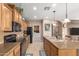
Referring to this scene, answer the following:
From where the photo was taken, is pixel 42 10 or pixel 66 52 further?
pixel 42 10

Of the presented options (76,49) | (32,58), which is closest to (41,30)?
(76,49)

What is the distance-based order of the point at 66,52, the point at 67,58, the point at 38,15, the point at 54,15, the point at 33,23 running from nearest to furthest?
the point at 67,58, the point at 66,52, the point at 33,23, the point at 38,15, the point at 54,15

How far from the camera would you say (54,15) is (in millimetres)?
7203

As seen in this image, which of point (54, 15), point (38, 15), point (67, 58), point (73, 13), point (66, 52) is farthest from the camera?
point (73, 13)

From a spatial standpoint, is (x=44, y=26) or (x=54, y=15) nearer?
(x=44, y=26)

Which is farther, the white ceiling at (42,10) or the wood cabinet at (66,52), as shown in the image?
the white ceiling at (42,10)

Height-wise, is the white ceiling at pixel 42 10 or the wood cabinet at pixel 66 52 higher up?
the white ceiling at pixel 42 10

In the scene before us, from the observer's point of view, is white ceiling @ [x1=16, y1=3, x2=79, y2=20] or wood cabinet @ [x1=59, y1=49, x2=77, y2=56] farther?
white ceiling @ [x1=16, y1=3, x2=79, y2=20]

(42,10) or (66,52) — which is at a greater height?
(42,10)

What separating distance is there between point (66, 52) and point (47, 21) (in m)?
3.80

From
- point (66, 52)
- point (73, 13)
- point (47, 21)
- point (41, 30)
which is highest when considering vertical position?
point (73, 13)

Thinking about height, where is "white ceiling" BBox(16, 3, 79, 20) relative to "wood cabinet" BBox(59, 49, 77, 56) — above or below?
above

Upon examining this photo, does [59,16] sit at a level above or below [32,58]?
above

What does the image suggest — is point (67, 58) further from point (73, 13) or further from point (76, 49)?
point (73, 13)
